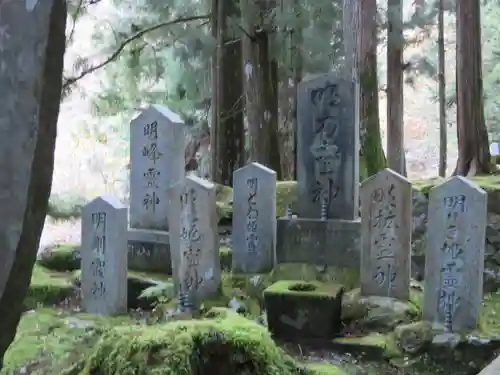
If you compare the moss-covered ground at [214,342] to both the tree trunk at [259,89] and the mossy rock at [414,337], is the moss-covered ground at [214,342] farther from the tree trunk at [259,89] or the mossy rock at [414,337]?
the tree trunk at [259,89]

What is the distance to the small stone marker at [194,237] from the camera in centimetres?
584

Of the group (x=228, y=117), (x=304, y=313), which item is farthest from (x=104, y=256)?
(x=228, y=117)

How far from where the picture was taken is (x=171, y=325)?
2.56m

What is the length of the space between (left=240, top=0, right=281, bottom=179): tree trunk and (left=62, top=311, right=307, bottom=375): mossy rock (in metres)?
6.68

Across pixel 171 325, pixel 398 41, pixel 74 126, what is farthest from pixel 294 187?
pixel 74 126

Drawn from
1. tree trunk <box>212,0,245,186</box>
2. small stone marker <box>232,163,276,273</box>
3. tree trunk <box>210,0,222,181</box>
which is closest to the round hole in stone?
small stone marker <box>232,163,276,273</box>

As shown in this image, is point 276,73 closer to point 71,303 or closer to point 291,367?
point 71,303

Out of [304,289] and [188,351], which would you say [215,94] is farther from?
[188,351]

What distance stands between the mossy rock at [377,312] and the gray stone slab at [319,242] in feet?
2.81

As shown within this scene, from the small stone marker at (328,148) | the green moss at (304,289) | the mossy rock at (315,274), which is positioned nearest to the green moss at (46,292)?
the mossy rock at (315,274)

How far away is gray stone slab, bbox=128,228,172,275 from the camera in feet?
23.1

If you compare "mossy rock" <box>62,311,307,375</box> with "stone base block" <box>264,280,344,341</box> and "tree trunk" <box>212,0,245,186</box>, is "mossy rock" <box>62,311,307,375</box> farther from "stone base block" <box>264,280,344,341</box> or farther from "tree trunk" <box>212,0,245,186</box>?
"tree trunk" <box>212,0,245,186</box>

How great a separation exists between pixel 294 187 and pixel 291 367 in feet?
17.6

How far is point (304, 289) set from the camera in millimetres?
5363
